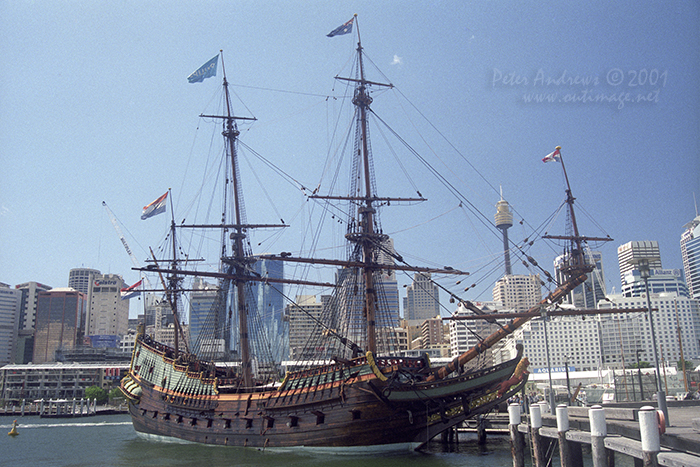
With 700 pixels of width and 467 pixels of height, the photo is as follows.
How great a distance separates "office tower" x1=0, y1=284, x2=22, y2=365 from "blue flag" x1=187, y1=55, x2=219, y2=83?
174924 millimetres

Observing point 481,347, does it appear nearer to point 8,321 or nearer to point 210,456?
point 210,456

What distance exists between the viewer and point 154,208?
48812mm

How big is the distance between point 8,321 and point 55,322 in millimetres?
22170

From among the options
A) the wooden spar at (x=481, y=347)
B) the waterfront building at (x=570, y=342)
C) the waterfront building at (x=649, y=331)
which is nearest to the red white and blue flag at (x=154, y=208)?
the wooden spar at (x=481, y=347)

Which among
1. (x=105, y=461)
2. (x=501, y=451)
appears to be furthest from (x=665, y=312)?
(x=105, y=461)

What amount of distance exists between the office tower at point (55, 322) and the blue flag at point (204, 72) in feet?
514

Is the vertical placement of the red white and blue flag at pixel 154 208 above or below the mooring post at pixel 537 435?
above

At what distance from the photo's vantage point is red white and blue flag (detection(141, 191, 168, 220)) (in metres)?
48.7

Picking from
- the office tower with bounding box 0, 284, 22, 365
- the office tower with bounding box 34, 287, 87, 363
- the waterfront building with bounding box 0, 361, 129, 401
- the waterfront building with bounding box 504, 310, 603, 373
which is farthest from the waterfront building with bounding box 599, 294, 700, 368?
the office tower with bounding box 0, 284, 22, 365

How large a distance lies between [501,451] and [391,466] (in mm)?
8631

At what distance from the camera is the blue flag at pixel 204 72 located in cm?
4062

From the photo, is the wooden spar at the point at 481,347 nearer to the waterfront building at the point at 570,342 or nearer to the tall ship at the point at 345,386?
the tall ship at the point at 345,386

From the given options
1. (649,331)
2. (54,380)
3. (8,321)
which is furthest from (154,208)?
(8,321)

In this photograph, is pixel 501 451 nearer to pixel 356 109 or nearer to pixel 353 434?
pixel 353 434
